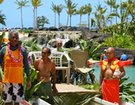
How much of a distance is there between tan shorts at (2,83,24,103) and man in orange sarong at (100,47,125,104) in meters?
1.48

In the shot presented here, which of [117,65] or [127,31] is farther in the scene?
[127,31]

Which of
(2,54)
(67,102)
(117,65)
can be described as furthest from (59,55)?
(2,54)

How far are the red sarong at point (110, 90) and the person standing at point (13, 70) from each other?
4.89 ft

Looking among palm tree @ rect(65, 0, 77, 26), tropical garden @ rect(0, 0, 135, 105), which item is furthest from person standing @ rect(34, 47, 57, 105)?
palm tree @ rect(65, 0, 77, 26)

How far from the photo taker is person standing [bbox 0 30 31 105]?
635cm

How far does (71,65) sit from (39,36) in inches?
1213

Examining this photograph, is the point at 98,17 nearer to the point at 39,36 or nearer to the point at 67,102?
the point at 39,36

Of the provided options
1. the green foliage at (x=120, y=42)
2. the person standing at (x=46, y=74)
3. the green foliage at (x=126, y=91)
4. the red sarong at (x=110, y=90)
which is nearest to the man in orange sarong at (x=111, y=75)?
the red sarong at (x=110, y=90)

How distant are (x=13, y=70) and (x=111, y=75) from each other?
1.64 m

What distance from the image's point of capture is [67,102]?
25.9ft

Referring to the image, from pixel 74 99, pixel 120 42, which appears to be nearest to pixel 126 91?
pixel 74 99

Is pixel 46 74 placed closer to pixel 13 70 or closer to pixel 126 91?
pixel 13 70

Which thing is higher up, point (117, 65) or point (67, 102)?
point (117, 65)

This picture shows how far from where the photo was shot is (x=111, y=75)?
723 centimetres
